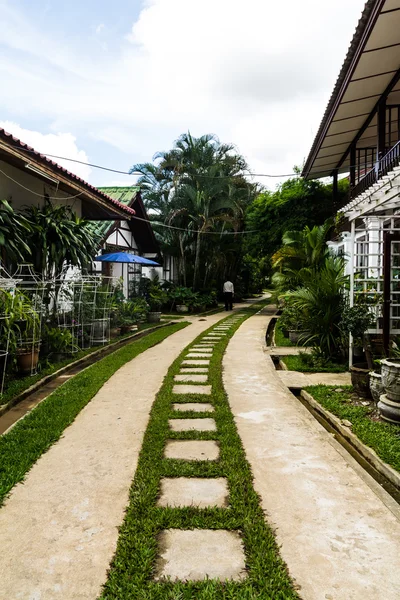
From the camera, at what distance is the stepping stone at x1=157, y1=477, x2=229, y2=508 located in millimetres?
2875

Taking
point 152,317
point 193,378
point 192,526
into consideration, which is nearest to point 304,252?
point 152,317

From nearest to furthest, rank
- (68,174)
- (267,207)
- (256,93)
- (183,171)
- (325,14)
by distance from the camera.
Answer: (68,174), (325,14), (256,93), (267,207), (183,171)

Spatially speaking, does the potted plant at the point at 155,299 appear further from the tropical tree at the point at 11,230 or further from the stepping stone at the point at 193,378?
the stepping stone at the point at 193,378

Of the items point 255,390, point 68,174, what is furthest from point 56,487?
point 68,174

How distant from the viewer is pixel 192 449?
3.78 meters

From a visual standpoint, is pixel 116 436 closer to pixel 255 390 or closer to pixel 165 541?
pixel 165 541

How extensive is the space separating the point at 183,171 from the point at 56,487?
57.3ft

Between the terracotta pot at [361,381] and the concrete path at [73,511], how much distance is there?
2628 mm

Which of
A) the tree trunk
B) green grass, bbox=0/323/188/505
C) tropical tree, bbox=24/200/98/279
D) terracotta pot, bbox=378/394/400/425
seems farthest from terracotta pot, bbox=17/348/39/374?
the tree trunk

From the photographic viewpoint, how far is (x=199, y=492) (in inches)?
119

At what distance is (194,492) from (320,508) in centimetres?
82

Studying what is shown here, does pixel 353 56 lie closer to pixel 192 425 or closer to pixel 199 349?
pixel 199 349

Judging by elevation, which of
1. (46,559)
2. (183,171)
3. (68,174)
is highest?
(183,171)

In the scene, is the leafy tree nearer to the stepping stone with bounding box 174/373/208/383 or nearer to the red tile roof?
the red tile roof
